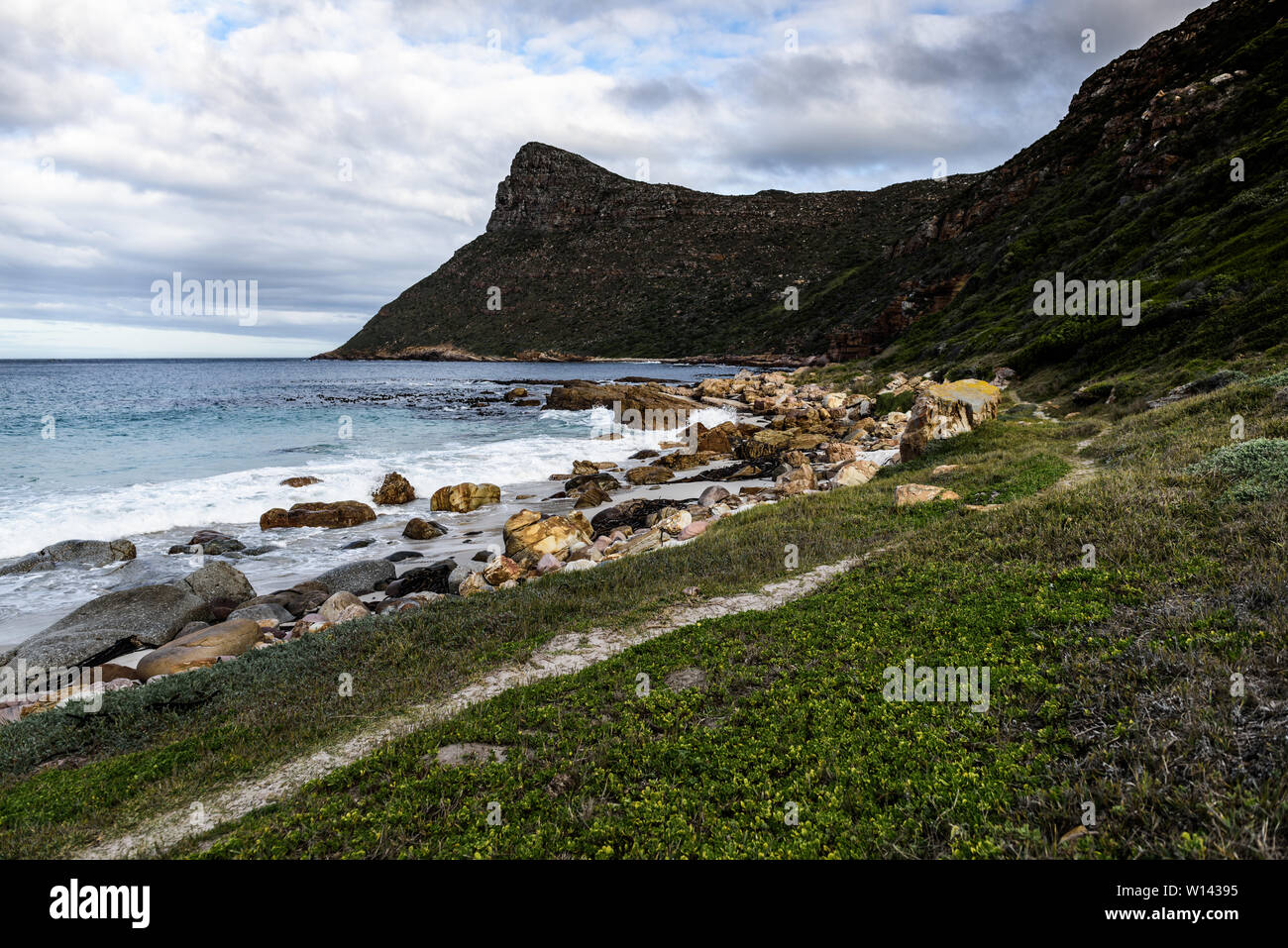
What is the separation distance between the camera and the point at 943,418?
24.2m

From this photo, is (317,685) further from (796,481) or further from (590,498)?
(796,481)

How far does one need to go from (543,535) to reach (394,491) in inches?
463

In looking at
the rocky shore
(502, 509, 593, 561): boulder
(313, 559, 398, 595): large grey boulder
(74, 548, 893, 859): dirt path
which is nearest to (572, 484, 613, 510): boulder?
the rocky shore

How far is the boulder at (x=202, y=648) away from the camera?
12.6 metres

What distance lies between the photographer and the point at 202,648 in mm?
13180

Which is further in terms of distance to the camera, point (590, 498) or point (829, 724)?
point (590, 498)

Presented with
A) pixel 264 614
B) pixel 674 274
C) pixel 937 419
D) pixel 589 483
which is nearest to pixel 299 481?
pixel 589 483

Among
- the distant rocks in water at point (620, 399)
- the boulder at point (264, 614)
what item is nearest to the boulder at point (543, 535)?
the boulder at point (264, 614)

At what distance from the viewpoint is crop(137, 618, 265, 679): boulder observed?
12.6m

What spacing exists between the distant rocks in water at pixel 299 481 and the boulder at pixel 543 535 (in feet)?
44.9

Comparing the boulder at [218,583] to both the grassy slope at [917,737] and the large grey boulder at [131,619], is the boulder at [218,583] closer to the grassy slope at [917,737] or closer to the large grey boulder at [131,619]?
the large grey boulder at [131,619]

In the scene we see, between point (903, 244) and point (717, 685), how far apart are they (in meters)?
118
